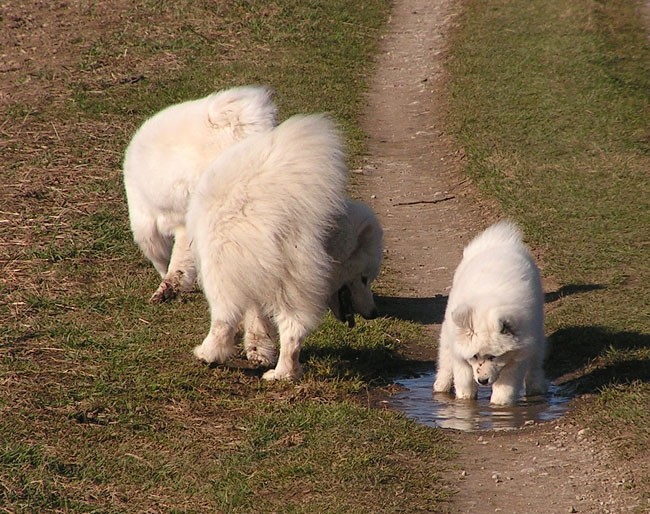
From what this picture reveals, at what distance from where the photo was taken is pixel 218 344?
6.67m

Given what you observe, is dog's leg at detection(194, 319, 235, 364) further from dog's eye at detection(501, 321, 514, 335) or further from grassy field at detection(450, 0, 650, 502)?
grassy field at detection(450, 0, 650, 502)

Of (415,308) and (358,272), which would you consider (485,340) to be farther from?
(415,308)

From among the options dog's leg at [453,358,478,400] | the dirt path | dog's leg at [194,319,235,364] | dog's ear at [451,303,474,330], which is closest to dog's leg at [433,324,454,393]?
dog's leg at [453,358,478,400]

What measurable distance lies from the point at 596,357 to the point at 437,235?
3430mm

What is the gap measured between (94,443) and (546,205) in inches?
256

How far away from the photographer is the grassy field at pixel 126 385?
213 inches

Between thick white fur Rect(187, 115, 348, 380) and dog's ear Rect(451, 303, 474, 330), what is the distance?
779 mm

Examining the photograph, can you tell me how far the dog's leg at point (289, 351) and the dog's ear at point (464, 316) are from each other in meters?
0.89

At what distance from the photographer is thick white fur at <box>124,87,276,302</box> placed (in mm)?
7824

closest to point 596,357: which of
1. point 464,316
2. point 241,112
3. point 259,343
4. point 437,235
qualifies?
point 464,316

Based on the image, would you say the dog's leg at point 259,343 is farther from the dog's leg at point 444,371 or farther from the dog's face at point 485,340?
the dog's face at point 485,340

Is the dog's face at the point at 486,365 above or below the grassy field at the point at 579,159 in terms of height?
above

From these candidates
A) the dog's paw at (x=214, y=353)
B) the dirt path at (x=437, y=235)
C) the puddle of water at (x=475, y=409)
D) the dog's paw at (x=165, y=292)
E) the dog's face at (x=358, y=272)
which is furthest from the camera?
the dog's paw at (x=165, y=292)

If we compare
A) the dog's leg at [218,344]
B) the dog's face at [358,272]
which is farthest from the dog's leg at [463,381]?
the dog's leg at [218,344]
